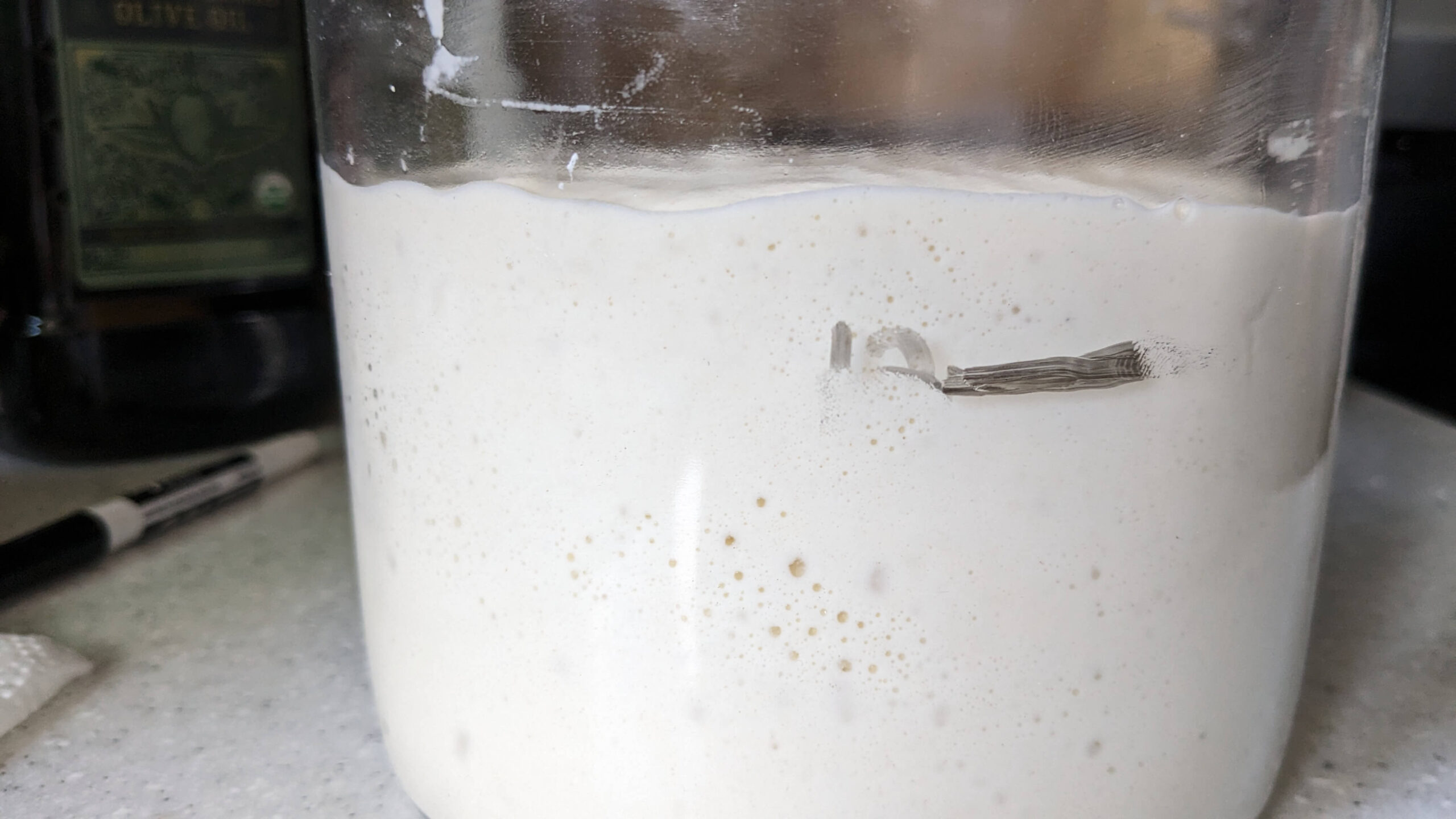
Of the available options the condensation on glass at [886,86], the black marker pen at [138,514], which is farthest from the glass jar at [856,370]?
the black marker pen at [138,514]

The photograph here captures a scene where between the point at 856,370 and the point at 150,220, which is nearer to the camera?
the point at 856,370

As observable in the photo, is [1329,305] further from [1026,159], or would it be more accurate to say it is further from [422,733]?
[422,733]

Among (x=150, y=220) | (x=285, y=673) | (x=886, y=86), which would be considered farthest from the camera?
(x=150, y=220)

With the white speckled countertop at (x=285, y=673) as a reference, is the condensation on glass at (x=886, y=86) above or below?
above

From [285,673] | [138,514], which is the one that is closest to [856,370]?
[285,673]

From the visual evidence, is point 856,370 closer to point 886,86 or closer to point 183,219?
point 886,86

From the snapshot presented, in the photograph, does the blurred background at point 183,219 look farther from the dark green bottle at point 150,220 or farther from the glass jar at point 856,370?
the glass jar at point 856,370

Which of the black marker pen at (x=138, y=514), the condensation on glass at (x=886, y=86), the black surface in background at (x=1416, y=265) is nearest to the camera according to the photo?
the condensation on glass at (x=886, y=86)
